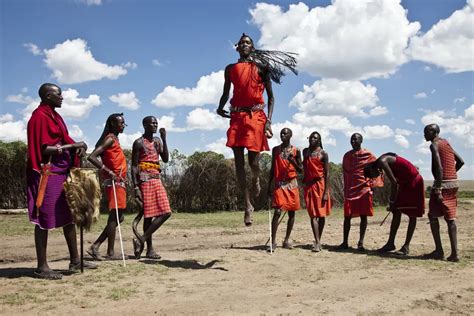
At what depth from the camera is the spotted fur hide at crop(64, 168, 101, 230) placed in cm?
636

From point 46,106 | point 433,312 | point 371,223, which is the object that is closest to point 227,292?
point 433,312

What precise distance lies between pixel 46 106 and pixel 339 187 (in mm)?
17947

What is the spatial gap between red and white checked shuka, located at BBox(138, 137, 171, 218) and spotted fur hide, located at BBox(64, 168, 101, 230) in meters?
1.20

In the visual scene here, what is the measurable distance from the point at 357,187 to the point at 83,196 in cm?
540

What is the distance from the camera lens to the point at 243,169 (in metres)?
6.77

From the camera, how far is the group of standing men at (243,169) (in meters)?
6.31

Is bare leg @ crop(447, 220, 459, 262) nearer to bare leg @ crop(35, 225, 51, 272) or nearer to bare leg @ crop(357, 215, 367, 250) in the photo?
bare leg @ crop(357, 215, 367, 250)

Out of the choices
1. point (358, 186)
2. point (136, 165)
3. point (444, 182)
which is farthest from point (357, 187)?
point (136, 165)

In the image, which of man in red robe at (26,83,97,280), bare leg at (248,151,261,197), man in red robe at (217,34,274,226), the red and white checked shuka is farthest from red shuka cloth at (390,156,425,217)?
man in red robe at (26,83,97,280)

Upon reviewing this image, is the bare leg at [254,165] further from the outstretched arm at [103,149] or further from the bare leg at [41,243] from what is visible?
the bare leg at [41,243]

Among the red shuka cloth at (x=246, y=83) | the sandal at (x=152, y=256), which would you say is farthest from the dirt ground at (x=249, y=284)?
the red shuka cloth at (x=246, y=83)

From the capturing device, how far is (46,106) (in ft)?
20.9

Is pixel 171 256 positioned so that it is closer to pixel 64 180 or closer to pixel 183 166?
pixel 64 180

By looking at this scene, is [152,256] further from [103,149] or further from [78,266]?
[103,149]
